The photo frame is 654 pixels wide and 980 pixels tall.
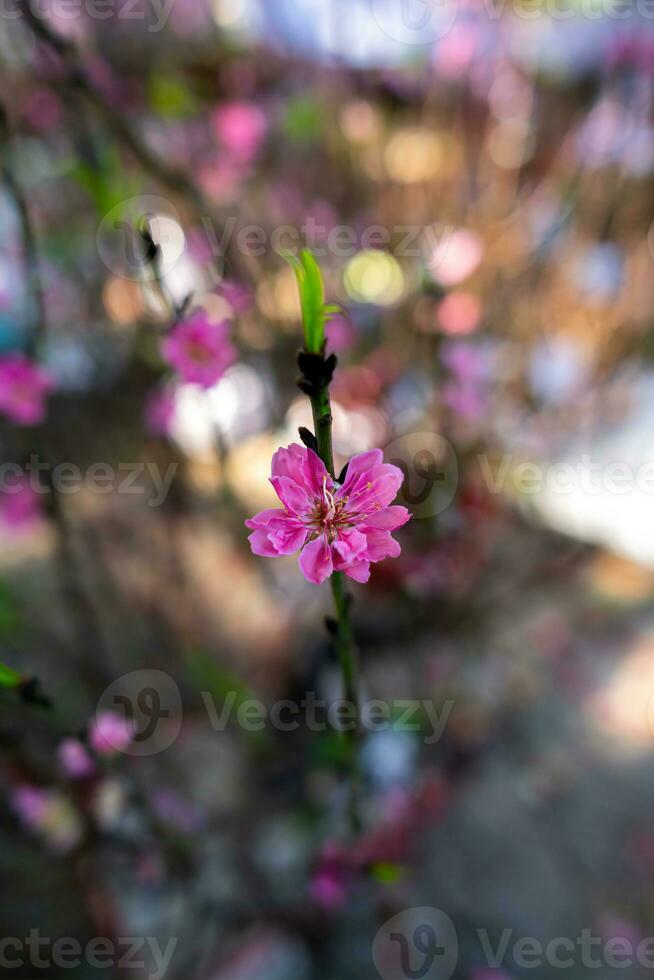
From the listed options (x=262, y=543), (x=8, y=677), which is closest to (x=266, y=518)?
(x=262, y=543)

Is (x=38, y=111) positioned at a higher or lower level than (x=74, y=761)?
higher

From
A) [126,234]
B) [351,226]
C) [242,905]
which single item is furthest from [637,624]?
[126,234]

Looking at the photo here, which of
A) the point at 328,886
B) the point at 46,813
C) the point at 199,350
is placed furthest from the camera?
the point at 328,886

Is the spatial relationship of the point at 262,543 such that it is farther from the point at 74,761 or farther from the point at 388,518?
the point at 74,761

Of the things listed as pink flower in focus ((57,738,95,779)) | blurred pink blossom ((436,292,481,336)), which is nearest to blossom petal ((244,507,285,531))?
pink flower in focus ((57,738,95,779))

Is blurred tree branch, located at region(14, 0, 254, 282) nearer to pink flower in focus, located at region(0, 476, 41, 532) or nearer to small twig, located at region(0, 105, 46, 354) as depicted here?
small twig, located at region(0, 105, 46, 354)

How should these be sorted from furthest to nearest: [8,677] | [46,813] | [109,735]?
[46,813], [109,735], [8,677]
